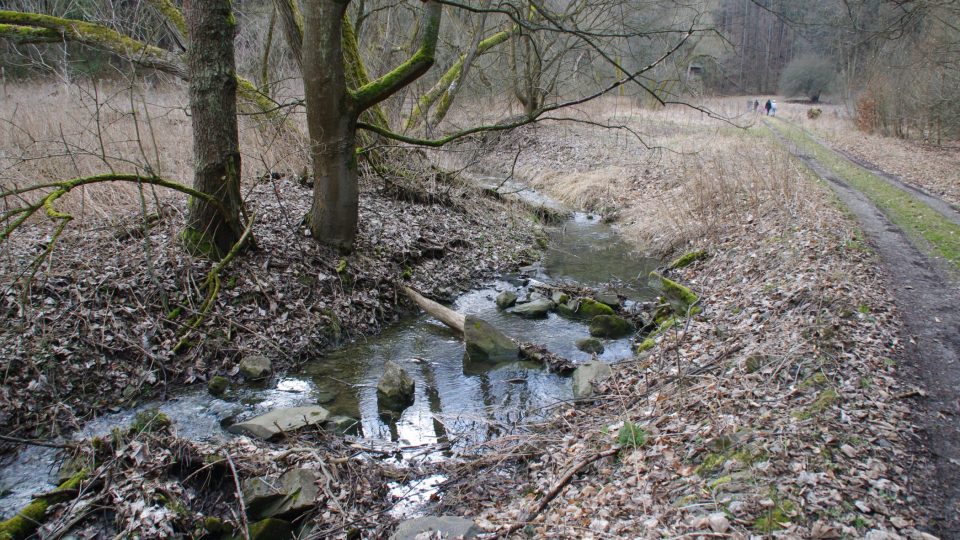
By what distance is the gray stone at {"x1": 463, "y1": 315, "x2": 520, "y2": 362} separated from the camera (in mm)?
7594

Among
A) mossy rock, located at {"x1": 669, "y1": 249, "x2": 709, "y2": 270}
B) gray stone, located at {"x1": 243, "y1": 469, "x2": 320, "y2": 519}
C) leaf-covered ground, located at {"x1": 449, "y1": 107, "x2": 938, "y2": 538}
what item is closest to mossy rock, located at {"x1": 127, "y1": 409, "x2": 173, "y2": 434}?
gray stone, located at {"x1": 243, "y1": 469, "x2": 320, "y2": 519}

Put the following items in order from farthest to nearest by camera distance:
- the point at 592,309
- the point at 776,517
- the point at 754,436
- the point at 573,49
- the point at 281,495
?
the point at 573,49 < the point at 592,309 < the point at 281,495 < the point at 754,436 < the point at 776,517

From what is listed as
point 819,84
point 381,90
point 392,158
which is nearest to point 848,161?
point 392,158

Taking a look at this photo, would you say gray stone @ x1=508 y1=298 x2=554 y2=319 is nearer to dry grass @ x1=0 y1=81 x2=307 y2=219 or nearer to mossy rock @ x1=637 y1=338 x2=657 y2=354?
mossy rock @ x1=637 y1=338 x2=657 y2=354

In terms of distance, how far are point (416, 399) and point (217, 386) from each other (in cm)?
225

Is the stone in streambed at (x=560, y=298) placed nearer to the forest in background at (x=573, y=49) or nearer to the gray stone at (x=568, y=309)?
the gray stone at (x=568, y=309)

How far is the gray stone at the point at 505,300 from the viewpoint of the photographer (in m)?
9.54

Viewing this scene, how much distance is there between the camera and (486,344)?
300 inches

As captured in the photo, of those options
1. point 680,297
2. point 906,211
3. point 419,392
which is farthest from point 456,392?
point 906,211

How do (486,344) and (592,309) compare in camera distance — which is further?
(592,309)

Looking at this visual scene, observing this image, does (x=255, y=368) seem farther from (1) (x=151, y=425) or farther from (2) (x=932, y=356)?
(2) (x=932, y=356)

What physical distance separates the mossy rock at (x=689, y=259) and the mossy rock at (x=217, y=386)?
7925 mm

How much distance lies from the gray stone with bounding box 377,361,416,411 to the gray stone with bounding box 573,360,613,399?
73.1 inches

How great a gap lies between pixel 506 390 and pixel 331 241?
397 centimetres
